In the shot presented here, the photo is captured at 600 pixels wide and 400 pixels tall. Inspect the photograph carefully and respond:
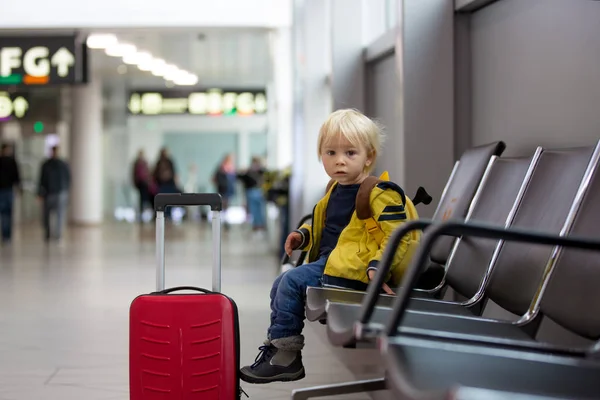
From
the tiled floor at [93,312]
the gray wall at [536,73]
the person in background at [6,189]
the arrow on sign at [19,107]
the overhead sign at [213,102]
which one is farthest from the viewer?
the overhead sign at [213,102]

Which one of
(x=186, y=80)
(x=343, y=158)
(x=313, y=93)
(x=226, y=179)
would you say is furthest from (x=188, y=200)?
(x=186, y=80)

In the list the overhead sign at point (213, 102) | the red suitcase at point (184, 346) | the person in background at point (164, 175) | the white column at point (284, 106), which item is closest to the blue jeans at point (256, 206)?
the white column at point (284, 106)

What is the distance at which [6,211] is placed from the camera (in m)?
15.8

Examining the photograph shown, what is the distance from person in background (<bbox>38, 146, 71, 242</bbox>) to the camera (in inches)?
627

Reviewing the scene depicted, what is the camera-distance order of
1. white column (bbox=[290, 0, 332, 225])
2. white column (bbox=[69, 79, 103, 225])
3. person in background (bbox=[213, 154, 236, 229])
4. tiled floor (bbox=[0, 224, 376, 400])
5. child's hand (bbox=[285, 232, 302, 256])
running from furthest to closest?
white column (bbox=[69, 79, 103, 225]) → person in background (bbox=[213, 154, 236, 229]) → white column (bbox=[290, 0, 332, 225]) → tiled floor (bbox=[0, 224, 376, 400]) → child's hand (bbox=[285, 232, 302, 256])

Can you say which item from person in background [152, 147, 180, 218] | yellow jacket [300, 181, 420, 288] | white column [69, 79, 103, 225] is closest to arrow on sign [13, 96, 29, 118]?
person in background [152, 147, 180, 218]

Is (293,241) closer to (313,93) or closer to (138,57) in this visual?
(313,93)

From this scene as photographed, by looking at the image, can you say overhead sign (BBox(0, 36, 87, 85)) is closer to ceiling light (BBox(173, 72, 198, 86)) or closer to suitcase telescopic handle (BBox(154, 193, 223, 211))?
suitcase telescopic handle (BBox(154, 193, 223, 211))

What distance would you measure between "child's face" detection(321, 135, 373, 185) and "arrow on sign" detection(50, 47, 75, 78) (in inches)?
385

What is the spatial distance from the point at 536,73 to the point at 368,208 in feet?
3.13

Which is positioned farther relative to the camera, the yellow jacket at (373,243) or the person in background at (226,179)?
the person in background at (226,179)

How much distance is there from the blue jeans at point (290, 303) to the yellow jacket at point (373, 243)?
10cm

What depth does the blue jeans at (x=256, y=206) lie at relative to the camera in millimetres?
17938

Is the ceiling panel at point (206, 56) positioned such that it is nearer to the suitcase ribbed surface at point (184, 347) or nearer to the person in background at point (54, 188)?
the person in background at point (54, 188)
